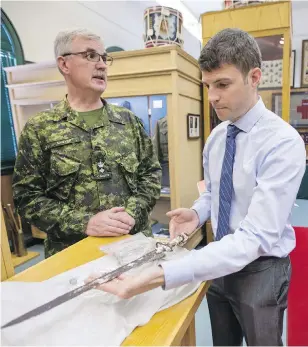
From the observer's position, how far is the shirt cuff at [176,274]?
729 mm

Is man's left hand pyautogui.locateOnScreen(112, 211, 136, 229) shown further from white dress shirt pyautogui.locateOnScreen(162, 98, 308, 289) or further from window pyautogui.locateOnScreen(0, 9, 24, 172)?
window pyautogui.locateOnScreen(0, 9, 24, 172)

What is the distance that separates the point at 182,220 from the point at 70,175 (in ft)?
1.98

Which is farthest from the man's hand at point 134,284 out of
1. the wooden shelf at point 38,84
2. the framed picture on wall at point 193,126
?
the wooden shelf at point 38,84

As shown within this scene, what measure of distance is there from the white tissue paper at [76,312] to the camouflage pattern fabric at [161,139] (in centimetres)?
213

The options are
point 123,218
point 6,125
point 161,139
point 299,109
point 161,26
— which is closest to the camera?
point 123,218

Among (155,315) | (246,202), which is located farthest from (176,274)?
(246,202)

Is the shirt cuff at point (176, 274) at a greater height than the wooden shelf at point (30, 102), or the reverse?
the wooden shelf at point (30, 102)

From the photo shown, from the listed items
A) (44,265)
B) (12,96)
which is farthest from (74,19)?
(44,265)

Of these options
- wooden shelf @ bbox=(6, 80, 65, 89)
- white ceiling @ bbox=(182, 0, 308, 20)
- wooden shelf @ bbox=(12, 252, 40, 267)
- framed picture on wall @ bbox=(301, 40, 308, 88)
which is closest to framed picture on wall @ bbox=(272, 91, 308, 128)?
framed picture on wall @ bbox=(301, 40, 308, 88)

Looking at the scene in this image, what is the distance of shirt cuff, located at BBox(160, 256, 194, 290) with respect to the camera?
28.7 inches

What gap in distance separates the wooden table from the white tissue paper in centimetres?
2

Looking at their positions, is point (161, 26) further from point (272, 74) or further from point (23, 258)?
point (23, 258)

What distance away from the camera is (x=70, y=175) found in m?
1.38

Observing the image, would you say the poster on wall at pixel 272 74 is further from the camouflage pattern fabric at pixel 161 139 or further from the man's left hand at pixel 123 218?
the man's left hand at pixel 123 218
